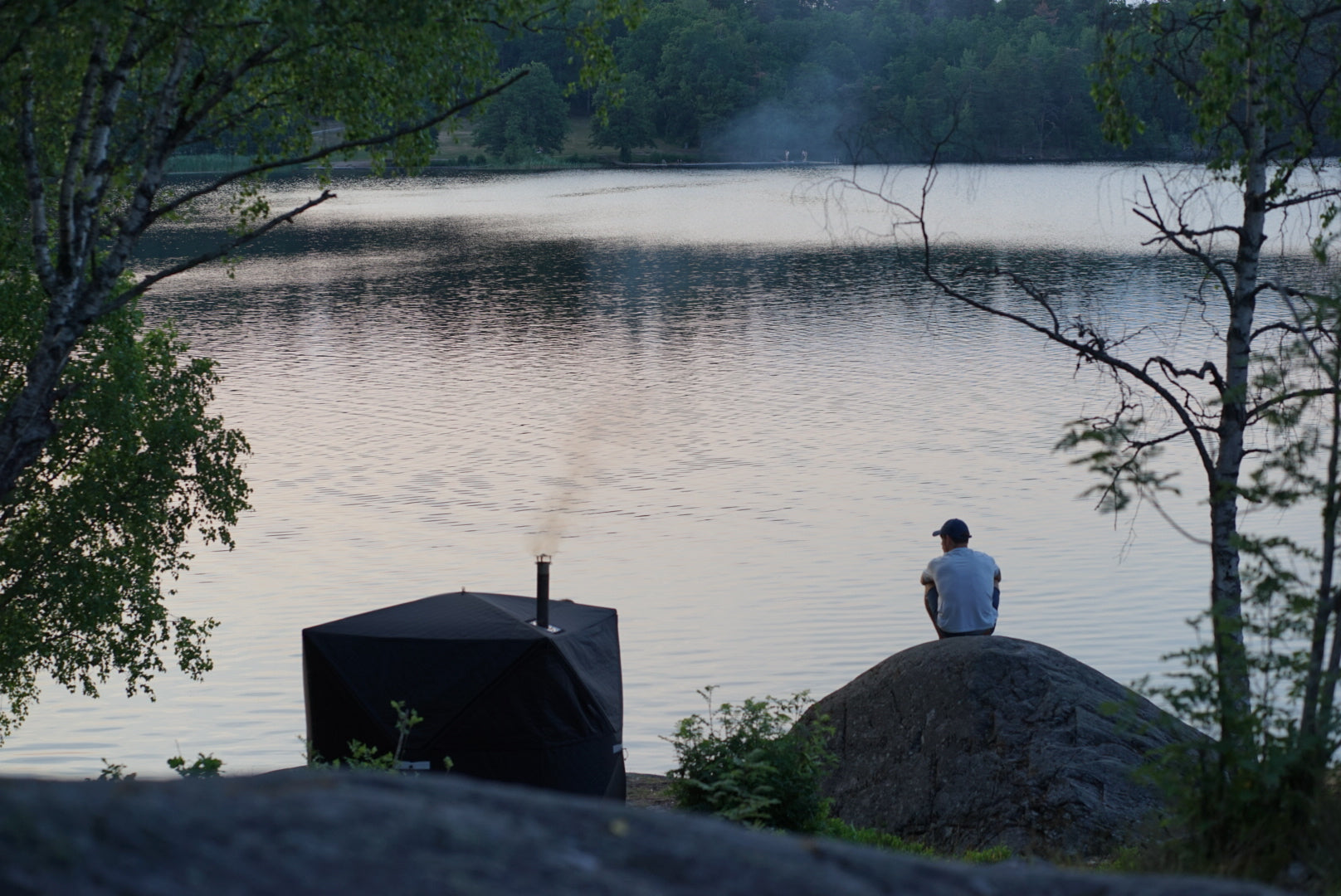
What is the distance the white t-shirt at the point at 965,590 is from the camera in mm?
12242

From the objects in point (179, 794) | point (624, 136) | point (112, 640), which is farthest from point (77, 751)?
point (624, 136)

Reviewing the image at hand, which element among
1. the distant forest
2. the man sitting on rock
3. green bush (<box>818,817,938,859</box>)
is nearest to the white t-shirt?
the man sitting on rock

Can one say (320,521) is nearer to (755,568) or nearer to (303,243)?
(755,568)

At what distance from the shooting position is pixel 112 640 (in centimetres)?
1853

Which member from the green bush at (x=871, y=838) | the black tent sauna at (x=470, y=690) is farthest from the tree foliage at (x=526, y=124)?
the green bush at (x=871, y=838)

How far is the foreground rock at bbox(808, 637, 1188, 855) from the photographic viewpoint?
10.3m

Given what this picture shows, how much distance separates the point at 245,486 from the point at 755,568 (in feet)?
29.4

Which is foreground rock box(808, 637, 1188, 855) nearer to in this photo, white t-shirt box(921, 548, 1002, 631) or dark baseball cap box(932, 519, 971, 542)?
white t-shirt box(921, 548, 1002, 631)

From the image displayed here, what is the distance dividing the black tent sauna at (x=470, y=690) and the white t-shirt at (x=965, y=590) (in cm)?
323

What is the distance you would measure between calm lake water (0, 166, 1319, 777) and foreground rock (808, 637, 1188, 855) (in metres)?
3.77

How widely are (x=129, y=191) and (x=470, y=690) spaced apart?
8.41 meters

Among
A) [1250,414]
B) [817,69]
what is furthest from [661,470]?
[817,69]

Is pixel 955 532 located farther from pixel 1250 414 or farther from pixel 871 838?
pixel 1250 414

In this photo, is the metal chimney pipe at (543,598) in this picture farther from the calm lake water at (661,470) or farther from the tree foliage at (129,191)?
the calm lake water at (661,470)
